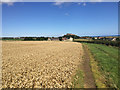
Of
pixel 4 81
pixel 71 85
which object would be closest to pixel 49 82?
pixel 71 85

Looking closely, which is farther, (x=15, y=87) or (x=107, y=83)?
(x=107, y=83)

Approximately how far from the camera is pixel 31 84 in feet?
18.4

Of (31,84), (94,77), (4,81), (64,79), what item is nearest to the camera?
(31,84)

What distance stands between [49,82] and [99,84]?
12.4 ft

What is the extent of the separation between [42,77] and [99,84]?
4478 mm

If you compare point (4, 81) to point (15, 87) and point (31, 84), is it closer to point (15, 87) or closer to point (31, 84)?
point (15, 87)

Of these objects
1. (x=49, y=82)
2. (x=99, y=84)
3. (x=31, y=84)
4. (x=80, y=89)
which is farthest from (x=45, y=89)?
(x=99, y=84)

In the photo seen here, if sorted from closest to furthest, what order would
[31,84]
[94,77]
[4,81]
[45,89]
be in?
Result: [45,89] → [31,84] → [4,81] → [94,77]

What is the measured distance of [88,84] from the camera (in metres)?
5.91

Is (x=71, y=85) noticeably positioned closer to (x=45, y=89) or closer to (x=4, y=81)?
(x=45, y=89)

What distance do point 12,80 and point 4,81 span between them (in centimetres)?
58

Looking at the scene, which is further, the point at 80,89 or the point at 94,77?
the point at 94,77

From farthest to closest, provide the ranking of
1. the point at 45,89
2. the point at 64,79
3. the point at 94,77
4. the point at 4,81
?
the point at 94,77 → the point at 64,79 → the point at 4,81 → the point at 45,89

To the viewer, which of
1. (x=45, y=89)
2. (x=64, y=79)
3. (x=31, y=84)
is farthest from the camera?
(x=64, y=79)
